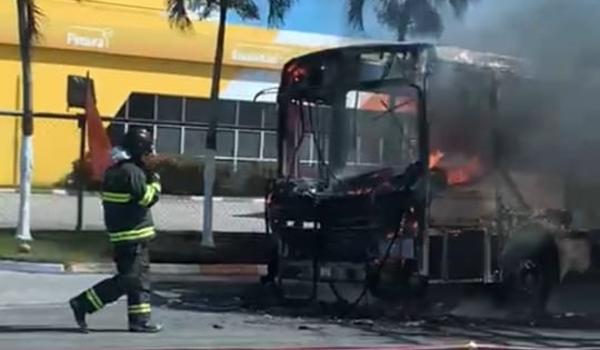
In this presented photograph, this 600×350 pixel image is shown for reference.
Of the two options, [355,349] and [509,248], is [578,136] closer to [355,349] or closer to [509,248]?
[509,248]

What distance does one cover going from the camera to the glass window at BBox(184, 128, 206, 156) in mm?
30609

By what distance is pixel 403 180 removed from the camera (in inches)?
469

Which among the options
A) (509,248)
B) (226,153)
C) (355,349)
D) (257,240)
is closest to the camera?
(355,349)

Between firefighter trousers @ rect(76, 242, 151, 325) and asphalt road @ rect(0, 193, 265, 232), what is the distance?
10.9 metres

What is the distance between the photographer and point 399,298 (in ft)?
40.4

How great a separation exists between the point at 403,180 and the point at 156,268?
19.6 feet

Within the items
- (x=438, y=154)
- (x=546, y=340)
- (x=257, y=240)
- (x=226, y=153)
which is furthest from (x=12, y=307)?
(x=226, y=153)

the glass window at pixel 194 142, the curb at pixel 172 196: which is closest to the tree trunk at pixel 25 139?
the curb at pixel 172 196

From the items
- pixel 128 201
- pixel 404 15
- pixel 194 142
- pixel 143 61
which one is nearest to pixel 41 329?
→ pixel 128 201

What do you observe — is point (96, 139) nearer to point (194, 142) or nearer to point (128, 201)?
point (128, 201)

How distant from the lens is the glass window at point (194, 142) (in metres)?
30.6

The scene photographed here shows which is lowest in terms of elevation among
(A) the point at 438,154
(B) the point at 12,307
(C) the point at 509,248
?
(B) the point at 12,307

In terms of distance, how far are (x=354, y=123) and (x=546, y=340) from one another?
3108 millimetres

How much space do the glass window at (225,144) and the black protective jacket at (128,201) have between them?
19.9 metres
